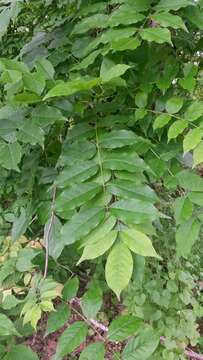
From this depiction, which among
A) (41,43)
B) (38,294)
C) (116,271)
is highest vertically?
(41,43)

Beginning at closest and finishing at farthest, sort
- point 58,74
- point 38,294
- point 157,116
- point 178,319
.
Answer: point 38,294 < point 157,116 < point 58,74 < point 178,319

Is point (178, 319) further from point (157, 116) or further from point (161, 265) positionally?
point (157, 116)

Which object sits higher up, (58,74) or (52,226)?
(58,74)

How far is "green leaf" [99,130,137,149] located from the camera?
1.02m

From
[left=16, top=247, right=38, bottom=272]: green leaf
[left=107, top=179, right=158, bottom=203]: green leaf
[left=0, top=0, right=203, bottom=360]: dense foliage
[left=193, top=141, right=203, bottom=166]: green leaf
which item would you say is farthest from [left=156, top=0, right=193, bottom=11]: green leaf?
[left=16, top=247, right=38, bottom=272]: green leaf

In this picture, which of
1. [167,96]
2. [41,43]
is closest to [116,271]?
[167,96]

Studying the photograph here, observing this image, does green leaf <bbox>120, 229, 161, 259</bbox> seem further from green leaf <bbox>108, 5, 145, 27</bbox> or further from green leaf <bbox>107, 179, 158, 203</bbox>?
green leaf <bbox>108, 5, 145, 27</bbox>

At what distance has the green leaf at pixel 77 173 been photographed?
3.21 ft

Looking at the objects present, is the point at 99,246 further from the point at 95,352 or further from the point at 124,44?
the point at 124,44

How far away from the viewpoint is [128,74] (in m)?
1.21

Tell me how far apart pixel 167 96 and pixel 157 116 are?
0.08 m

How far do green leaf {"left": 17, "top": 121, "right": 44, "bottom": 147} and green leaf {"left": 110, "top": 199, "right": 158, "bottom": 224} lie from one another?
244 millimetres

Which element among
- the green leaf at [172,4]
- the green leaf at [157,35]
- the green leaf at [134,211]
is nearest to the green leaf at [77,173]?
the green leaf at [134,211]

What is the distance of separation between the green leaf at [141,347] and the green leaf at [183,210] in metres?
0.28
